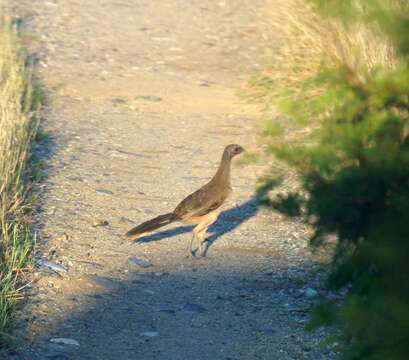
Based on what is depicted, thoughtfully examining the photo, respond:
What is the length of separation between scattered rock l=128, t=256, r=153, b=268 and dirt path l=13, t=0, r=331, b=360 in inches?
2.1

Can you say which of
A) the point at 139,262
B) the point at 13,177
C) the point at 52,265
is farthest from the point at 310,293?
the point at 13,177

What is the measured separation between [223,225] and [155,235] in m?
0.70

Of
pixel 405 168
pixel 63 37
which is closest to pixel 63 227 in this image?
pixel 405 168

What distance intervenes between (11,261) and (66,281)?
447 millimetres

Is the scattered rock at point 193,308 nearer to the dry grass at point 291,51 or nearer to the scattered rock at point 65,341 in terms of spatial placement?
the scattered rock at point 65,341

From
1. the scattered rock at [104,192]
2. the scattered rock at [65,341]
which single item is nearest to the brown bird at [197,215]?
the scattered rock at [104,192]

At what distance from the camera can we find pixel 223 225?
845 centimetres

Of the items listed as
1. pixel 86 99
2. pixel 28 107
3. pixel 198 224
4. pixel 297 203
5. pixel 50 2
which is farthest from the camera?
pixel 50 2

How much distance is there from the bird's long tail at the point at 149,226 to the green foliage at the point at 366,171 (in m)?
3.41

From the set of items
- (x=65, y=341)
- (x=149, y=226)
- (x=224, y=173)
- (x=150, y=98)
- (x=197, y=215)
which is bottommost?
(x=65, y=341)

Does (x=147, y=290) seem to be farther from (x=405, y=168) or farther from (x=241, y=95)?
(x=241, y=95)

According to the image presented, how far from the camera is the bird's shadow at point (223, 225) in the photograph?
315 inches

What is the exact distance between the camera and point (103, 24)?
16.9 m

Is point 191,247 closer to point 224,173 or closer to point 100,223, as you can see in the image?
point 224,173
